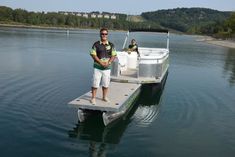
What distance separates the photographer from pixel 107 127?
1071 centimetres

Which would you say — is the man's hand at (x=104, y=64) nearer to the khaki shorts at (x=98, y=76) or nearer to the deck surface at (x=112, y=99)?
the khaki shorts at (x=98, y=76)

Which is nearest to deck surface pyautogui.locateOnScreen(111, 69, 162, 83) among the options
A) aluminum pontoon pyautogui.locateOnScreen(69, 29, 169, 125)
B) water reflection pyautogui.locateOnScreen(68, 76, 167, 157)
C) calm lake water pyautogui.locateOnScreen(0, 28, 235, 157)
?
aluminum pontoon pyautogui.locateOnScreen(69, 29, 169, 125)

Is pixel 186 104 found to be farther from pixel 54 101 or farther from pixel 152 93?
pixel 54 101

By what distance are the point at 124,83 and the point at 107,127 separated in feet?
14.8

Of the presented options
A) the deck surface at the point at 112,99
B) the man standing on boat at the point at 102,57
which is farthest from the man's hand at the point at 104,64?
the deck surface at the point at 112,99

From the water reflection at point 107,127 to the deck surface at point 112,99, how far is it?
641 millimetres

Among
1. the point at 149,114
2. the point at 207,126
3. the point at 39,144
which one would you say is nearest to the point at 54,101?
the point at 149,114

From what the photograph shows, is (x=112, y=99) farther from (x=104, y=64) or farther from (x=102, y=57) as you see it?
(x=102, y=57)

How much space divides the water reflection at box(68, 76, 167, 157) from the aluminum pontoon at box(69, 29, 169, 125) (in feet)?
0.77

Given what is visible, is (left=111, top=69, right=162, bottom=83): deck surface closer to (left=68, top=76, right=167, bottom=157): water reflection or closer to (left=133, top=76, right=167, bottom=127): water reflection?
(left=133, top=76, right=167, bottom=127): water reflection

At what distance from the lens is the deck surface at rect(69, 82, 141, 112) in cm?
1034

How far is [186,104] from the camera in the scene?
1427 cm

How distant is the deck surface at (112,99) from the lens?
33.9 feet

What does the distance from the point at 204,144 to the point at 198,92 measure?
24.5ft
